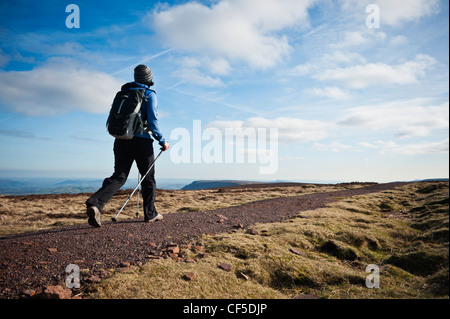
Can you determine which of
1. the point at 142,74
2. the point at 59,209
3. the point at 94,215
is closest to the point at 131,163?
the point at 94,215

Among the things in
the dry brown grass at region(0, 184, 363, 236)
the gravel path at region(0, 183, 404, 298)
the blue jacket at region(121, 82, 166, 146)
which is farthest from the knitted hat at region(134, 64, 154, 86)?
the dry brown grass at region(0, 184, 363, 236)

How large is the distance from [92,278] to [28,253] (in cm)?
174

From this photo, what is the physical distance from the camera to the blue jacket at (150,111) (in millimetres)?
6195

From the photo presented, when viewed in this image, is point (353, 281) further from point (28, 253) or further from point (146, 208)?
point (28, 253)

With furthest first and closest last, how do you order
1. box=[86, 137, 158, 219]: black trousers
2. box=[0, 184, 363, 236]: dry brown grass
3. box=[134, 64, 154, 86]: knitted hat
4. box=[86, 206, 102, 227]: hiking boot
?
box=[0, 184, 363, 236]: dry brown grass, box=[134, 64, 154, 86]: knitted hat, box=[86, 137, 158, 219]: black trousers, box=[86, 206, 102, 227]: hiking boot

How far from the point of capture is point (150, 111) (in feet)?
20.4

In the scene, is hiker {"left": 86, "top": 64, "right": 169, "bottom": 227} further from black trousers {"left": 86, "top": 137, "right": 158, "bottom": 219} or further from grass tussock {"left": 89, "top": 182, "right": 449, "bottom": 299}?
grass tussock {"left": 89, "top": 182, "right": 449, "bottom": 299}

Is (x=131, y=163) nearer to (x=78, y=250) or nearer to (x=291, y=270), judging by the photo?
(x=78, y=250)

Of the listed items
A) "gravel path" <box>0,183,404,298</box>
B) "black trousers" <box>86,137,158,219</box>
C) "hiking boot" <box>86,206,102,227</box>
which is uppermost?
"black trousers" <box>86,137,158,219</box>

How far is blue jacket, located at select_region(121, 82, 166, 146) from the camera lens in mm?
6195

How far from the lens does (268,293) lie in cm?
359

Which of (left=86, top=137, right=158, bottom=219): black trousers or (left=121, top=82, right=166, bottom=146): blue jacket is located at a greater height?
(left=121, top=82, right=166, bottom=146): blue jacket
